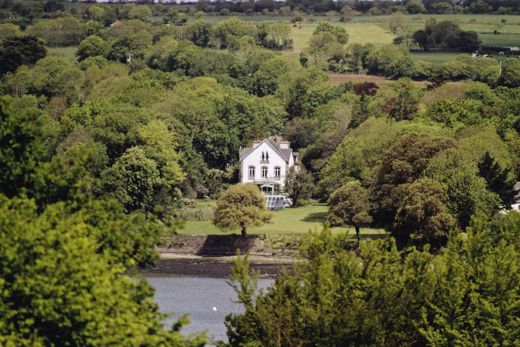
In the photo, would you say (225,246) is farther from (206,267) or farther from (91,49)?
(91,49)

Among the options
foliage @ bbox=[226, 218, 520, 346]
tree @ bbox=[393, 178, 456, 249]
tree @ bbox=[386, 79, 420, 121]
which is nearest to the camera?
foliage @ bbox=[226, 218, 520, 346]

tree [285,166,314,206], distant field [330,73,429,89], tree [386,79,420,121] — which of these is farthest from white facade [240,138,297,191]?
distant field [330,73,429,89]

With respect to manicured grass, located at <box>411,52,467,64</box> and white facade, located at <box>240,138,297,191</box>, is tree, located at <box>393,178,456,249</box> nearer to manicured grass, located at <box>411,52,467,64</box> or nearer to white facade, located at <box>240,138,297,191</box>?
white facade, located at <box>240,138,297,191</box>

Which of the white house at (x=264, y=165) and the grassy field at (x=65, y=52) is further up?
the white house at (x=264, y=165)

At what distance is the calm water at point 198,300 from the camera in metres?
58.8

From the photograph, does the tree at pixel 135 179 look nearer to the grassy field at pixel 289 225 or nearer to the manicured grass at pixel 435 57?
the grassy field at pixel 289 225

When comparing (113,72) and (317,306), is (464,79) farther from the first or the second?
(317,306)

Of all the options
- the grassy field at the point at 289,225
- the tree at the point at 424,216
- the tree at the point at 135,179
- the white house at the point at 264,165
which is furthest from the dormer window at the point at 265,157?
the tree at the point at 424,216

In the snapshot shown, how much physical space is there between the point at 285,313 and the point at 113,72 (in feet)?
407

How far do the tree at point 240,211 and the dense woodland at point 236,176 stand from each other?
15.1ft

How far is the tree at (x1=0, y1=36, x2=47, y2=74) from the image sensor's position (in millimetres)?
171500

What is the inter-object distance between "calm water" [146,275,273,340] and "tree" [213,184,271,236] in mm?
9825

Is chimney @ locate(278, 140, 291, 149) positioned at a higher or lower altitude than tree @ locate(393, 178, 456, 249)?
lower

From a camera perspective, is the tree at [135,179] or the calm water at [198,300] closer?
the calm water at [198,300]
